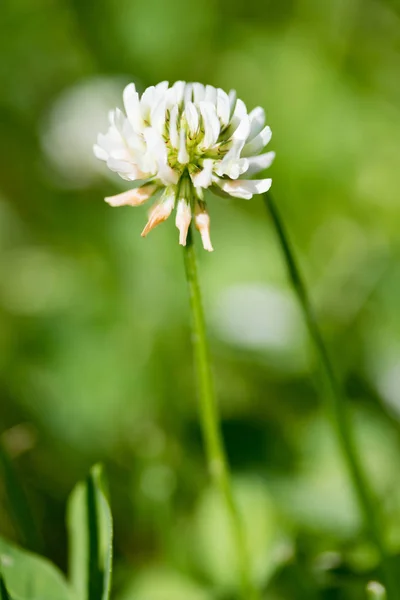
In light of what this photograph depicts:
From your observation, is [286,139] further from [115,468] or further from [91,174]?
[115,468]

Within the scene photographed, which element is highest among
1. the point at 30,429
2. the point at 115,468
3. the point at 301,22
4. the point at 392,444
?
the point at 301,22

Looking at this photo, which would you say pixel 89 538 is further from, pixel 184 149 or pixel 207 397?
pixel 184 149

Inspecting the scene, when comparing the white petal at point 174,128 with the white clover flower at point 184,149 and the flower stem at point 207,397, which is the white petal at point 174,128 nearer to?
the white clover flower at point 184,149

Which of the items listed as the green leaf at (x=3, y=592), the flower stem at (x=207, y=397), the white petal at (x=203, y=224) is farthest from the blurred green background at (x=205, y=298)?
the white petal at (x=203, y=224)

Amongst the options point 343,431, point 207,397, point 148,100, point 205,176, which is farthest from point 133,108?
point 343,431

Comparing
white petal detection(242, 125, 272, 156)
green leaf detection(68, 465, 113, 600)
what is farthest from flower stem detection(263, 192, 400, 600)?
green leaf detection(68, 465, 113, 600)

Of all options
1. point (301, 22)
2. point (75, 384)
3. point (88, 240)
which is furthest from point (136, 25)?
point (75, 384)
